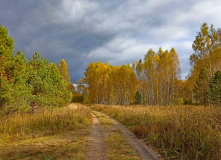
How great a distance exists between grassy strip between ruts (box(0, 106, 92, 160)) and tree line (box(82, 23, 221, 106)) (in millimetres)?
20318

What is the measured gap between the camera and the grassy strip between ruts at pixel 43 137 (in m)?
5.84

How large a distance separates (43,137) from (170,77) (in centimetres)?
2878

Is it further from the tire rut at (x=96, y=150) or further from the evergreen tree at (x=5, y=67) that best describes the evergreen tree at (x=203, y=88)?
the evergreen tree at (x=5, y=67)

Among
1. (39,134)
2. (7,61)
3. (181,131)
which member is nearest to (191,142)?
(181,131)

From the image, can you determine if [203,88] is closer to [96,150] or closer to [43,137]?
[96,150]

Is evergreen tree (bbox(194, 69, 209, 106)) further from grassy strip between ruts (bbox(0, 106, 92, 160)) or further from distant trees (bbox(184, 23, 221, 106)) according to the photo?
grassy strip between ruts (bbox(0, 106, 92, 160))

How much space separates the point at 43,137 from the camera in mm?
8633

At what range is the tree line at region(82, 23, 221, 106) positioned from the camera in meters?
22.8

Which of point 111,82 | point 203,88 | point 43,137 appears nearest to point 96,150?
point 43,137

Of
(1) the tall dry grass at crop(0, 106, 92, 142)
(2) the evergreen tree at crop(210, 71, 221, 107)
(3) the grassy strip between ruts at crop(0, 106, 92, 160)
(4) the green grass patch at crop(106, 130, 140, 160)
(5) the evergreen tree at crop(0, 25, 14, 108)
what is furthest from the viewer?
(2) the evergreen tree at crop(210, 71, 221, 107)

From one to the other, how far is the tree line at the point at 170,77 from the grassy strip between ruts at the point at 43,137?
66.7 feet

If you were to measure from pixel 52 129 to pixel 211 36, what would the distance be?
29.5 m

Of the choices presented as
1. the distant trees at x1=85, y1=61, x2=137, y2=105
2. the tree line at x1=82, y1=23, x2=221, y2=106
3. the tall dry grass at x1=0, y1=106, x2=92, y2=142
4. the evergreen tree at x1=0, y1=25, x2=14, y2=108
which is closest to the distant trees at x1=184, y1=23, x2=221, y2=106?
the tree line at x1=82, y1=23, x2=221, y2=106

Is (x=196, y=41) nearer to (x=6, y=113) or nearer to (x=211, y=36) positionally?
(x=211, y=36)
